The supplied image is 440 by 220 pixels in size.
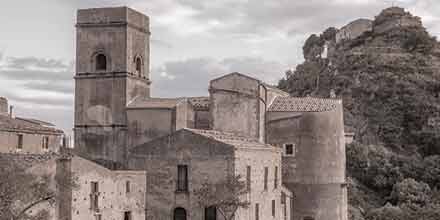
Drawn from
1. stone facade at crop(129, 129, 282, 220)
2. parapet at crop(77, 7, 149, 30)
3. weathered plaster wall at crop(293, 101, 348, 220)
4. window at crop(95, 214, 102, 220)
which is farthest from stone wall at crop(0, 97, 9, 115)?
weathered plaster wall at crop(293, 101, 348, 220)

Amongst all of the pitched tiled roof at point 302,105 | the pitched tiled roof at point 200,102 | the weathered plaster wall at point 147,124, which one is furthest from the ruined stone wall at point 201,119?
the pitched tiled roof at point 302,105

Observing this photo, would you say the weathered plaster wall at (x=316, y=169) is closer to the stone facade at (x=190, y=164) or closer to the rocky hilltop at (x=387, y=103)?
the stone facade at (x=190, y=164)

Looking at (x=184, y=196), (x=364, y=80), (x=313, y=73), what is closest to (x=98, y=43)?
(x=184, y=196)

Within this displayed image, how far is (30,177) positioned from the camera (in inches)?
1061

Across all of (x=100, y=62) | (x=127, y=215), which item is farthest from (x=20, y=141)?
(x=100, y=62)

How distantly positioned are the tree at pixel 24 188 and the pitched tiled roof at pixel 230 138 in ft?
32.3

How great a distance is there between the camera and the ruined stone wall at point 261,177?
120 ft

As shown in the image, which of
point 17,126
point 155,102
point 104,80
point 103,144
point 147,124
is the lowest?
point 103,144

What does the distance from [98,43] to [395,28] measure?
179 ft

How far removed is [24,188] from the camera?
25.8 m

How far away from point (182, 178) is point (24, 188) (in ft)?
39.9

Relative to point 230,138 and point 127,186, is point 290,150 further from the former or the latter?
point 127,186

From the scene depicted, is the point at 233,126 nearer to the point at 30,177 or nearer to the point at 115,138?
the point at 115,138

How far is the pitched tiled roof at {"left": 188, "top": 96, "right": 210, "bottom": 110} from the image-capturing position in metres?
43.9
